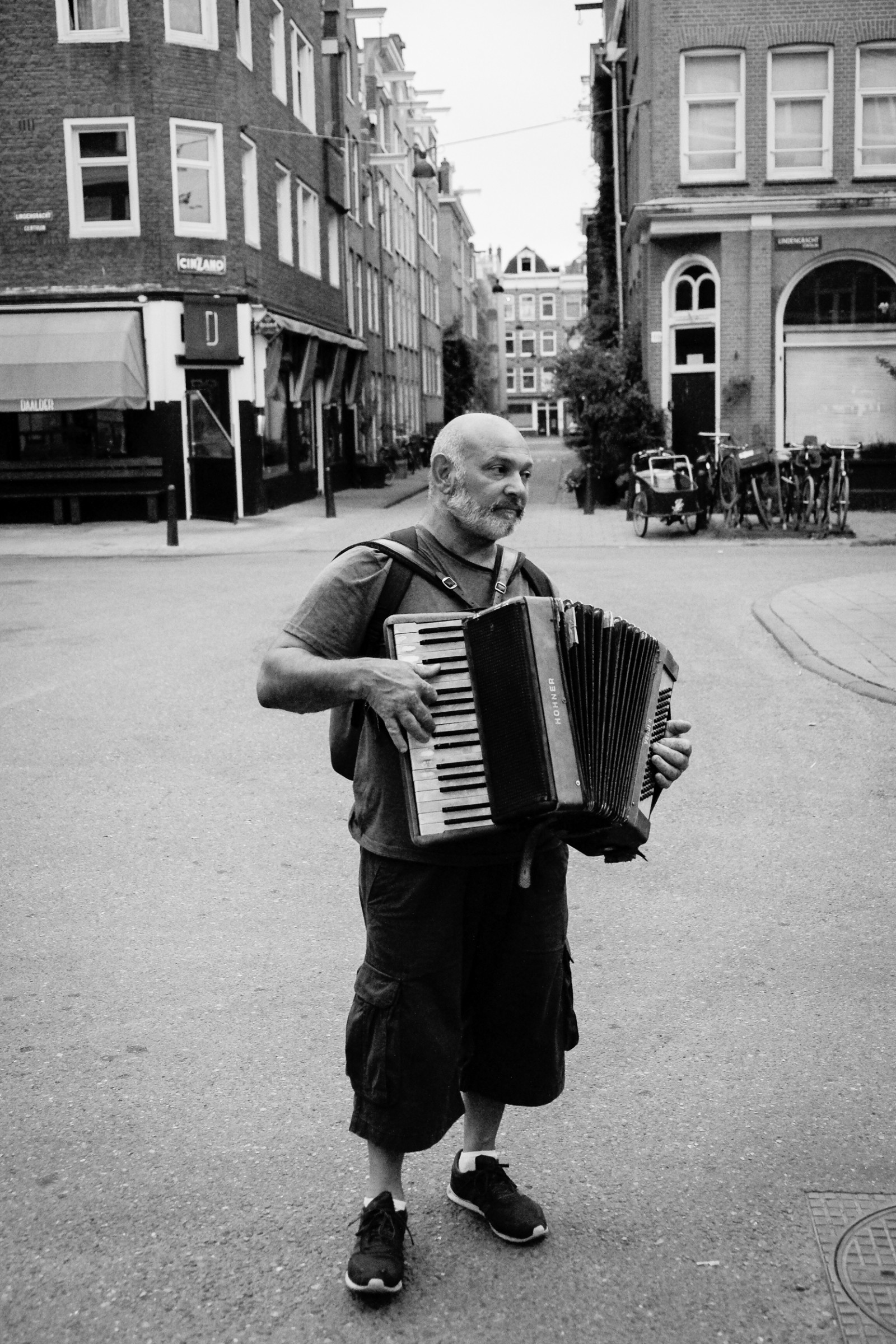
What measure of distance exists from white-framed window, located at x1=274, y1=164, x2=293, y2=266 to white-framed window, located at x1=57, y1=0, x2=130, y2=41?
5.31 m

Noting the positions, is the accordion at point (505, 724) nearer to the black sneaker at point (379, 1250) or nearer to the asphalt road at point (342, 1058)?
the black sneaker at point (379, 1250)

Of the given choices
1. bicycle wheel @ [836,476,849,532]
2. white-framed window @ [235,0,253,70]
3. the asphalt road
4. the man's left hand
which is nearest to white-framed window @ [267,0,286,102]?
white-framed window @ [235,0,253,70]

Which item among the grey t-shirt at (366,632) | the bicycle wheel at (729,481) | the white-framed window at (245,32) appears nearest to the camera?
the grey t-shirt at (366,632)

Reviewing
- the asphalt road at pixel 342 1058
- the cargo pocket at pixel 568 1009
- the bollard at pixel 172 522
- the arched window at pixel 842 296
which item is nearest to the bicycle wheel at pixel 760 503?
the arched window at pixel 842 296

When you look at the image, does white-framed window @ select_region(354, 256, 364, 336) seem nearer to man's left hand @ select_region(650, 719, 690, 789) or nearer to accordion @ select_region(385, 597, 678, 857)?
man's left hand @ select_region(650, 719, 690, 789)

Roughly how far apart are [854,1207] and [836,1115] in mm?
467

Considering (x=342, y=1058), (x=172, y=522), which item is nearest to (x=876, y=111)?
(x=172, y=522)

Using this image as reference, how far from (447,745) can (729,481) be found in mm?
18861

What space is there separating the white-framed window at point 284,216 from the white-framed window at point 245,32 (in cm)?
266

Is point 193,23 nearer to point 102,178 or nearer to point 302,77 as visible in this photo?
point 102,178

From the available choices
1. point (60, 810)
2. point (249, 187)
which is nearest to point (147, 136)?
point (249, 187)

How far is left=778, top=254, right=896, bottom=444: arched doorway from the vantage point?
26.3 metres

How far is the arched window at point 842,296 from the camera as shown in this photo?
2628cm

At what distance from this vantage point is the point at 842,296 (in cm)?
2638
